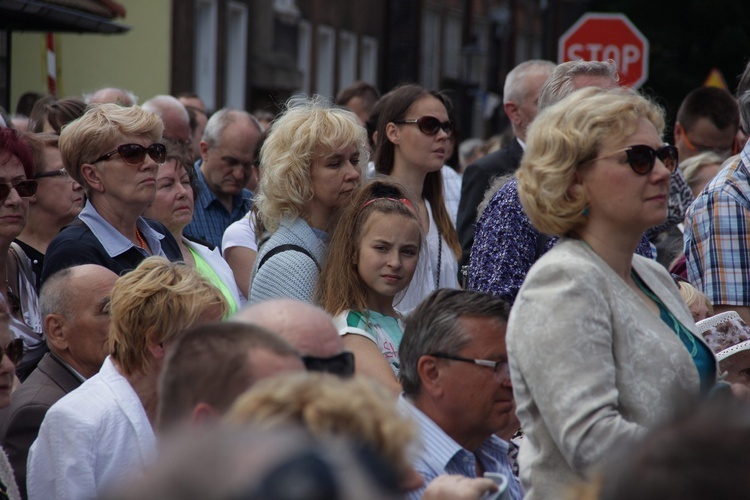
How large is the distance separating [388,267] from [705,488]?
336 cm

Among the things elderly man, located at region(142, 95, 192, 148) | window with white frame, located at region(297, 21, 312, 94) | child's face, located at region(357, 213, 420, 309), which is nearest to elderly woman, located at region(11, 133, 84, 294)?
elderly man, located at region(142, 95, 192, 148)

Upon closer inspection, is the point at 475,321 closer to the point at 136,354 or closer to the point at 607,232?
the point at 607,232

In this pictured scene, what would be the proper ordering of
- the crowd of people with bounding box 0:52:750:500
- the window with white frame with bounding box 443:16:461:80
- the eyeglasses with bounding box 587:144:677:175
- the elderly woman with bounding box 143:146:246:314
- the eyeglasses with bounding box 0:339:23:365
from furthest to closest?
the window with white frame with bounding box 443:16:461:80 < the elderly woman with bounding box 143:146:246:314 < the eyeglasses with bounding box 0:339:23:365 < the eyeglasses with bounding box 587:144:677:175 < the crowd of people with bounding box 0:52:750:500

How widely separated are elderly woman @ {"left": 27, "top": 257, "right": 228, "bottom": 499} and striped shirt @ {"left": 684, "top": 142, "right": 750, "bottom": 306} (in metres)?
2.05

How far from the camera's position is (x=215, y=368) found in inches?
93.1

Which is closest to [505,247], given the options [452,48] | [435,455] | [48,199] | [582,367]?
[435,455]

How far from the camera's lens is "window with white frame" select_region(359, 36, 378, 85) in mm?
30531

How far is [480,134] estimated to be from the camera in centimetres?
3519

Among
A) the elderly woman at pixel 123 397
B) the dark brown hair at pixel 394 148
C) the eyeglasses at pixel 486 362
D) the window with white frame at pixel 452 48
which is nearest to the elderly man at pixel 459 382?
the eyeglasses at pixel 486 362

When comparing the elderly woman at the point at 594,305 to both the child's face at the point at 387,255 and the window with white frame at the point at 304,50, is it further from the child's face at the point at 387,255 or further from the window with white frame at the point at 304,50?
the window with white frame at the point at 304,50

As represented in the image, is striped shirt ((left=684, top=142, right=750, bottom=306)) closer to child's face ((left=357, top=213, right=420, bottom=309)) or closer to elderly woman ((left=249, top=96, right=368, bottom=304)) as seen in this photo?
child's face ((left=357, top=213, right=420, bottom=309))

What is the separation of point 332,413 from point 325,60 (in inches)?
1085

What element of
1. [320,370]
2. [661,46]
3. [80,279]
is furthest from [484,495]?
[661,46]

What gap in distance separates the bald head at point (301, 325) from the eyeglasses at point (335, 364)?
0.02 metres
